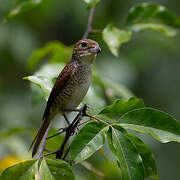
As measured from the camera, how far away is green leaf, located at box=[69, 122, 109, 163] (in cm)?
213

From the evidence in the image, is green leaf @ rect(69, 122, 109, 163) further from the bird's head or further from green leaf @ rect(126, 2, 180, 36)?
green leaf @ rect(126, 2, 180, 36)

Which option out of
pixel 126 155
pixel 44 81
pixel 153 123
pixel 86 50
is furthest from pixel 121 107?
pixel 86 50

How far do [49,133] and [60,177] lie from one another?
3.75 ft

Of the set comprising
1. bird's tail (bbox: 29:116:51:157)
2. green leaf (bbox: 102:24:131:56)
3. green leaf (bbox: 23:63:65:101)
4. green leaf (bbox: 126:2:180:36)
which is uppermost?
green leaf (bbox: 126:2:180:36)

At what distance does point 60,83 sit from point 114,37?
0.65 meters

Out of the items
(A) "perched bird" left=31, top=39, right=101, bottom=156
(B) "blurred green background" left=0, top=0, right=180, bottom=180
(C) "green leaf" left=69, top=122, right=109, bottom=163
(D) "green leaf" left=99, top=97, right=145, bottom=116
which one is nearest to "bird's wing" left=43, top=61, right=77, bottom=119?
(A) "perched bird" left=31, top=39, right=101, bottom=156

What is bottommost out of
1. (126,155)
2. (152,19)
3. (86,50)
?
(126,155)

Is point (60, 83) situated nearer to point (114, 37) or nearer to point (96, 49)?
point (96, 49)

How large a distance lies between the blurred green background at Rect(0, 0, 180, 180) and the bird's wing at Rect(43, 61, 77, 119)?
2232 millimetres

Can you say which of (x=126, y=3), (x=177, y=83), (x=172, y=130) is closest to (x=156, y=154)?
(x=177, y=83)

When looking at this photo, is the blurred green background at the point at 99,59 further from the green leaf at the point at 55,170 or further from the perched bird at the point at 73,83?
the green leaf at the point at 55,170

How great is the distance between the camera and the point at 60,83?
121 inches

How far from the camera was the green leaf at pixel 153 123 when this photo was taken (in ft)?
7.22

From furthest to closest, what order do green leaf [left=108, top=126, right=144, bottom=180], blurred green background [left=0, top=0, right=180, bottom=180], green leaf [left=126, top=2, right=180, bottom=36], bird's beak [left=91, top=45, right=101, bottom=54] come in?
blurred green background [left=0, top=0, right=180, bottom=180] < green leaf [left=126, top=2, right=180, bottom=36] < bird's beak [left=91, top=45, right=101, bottom=54] < green leaf [left=108, top=126, right=144, bottom=180]
